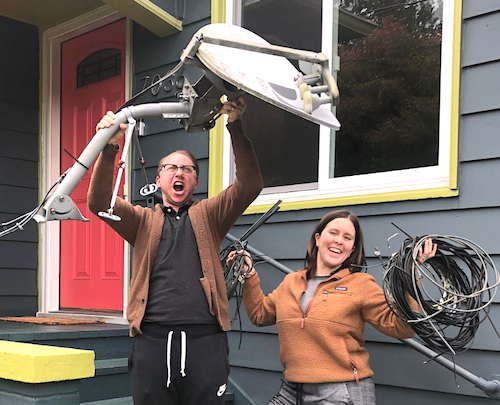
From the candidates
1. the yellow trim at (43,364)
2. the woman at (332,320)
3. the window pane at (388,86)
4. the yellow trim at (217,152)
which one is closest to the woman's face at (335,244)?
the woman at (332,320)

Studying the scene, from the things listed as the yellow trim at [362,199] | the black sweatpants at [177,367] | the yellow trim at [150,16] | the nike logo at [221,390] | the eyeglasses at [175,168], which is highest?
the yellow trim at [150,16]

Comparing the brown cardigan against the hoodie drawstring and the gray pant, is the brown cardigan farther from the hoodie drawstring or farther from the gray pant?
the gray pant

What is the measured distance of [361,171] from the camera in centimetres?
288

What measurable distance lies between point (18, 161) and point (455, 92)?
314cm

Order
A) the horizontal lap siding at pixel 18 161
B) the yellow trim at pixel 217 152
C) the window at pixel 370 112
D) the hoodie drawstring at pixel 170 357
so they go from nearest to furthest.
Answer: the hoodie drawstring at pixel 170 357, the window at pixel 370 112, the yellow trim at pixel 217 152, the horizontal lap siding at pixel 18 161

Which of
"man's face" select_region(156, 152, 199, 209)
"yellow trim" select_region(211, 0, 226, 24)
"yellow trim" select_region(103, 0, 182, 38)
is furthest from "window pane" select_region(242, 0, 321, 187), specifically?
"man's face" select_region(156, 152, 199, 209)

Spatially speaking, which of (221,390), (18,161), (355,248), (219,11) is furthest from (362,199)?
(18,161)

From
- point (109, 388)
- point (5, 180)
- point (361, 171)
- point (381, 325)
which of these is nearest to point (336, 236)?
point (381, 325)

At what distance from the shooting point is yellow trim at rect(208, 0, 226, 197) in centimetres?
338

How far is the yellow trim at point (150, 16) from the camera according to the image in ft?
11.2

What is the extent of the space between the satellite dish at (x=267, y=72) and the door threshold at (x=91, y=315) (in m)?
2.57

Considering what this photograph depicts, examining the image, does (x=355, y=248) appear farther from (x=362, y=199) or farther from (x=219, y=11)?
(x=219, y=11)

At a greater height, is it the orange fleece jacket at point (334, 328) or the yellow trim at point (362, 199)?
the yellow trim at point (362, 199)

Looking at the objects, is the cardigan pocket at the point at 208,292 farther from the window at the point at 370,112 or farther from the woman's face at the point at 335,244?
the window at the point at 370,112
